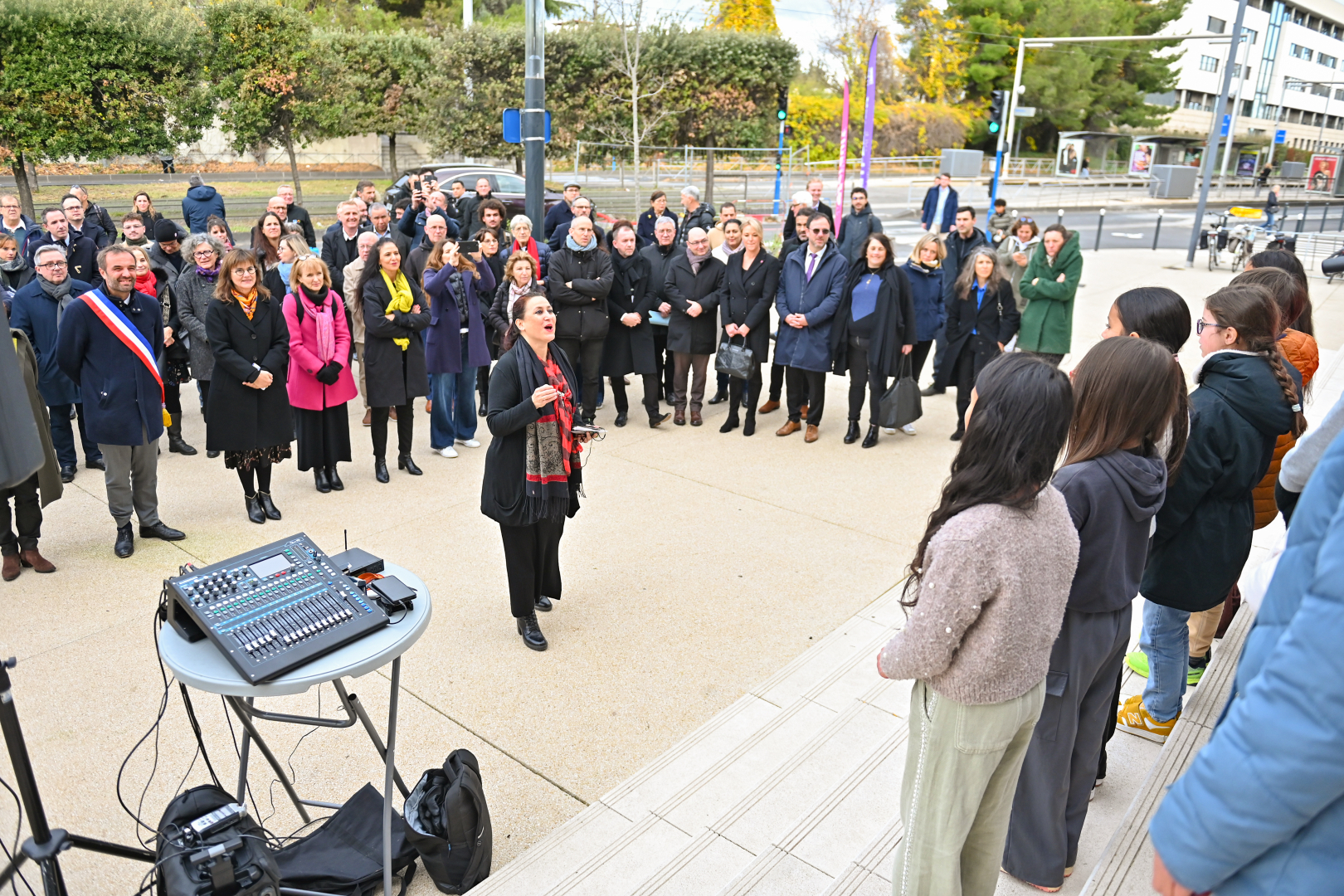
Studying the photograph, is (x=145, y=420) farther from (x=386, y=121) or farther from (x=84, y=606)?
(x=386, y=121)

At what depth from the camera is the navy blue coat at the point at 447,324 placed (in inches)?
300

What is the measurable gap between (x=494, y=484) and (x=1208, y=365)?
3.14 m

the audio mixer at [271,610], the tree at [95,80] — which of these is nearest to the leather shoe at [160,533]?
the audio mixer at [271,610]

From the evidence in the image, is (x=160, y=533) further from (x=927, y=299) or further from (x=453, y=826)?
(x=927, y=299)

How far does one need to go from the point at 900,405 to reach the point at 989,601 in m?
5.84

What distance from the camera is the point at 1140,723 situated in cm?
388

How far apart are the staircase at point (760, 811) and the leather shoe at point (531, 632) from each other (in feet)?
3.65

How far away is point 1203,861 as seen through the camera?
133 centimetres

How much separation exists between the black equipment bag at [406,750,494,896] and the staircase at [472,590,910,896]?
104 mm

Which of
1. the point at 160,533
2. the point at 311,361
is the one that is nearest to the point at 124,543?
the point at 160,533

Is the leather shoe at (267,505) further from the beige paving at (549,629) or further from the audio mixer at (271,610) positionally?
the audio mixer at (271,610)

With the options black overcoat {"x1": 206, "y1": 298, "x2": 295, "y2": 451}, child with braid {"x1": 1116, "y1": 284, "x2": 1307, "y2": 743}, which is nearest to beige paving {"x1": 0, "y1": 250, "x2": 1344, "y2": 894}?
black overcoat {"x1": 206, "y1": 298, "x2": 295, "y2": 451}

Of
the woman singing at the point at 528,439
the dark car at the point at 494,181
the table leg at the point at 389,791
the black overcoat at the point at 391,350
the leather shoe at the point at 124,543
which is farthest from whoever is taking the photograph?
the dark car at the point at 494,181

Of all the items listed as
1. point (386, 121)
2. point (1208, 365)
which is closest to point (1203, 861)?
point (1208, 365)
